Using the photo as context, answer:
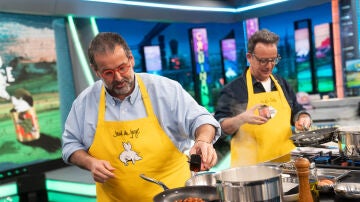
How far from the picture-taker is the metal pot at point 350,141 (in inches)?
67.9

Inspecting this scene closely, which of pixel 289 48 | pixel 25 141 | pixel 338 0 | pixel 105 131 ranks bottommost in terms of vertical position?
pixel 25 141

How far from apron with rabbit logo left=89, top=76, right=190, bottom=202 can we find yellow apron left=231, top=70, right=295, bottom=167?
0.80m

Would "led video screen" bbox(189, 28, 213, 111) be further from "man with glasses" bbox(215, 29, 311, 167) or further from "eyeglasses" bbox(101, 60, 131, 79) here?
"eyeglasses" bbox(101, 60, 131, 79)

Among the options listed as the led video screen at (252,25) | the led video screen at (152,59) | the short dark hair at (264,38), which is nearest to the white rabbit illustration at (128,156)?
the short dark hair at (264,38)

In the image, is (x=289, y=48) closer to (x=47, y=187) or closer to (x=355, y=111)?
(x=355, y=111)

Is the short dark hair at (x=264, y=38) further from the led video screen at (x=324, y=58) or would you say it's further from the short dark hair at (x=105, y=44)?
the led video screen at (x=324, y=58)

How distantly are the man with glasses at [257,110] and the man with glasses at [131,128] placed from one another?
590 mm

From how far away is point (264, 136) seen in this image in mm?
2822

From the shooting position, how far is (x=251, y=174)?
1325mm

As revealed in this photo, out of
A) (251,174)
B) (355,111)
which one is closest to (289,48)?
(355,111)

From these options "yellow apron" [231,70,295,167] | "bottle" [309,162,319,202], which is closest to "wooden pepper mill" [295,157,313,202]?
"bottle" [309,162,319,202]

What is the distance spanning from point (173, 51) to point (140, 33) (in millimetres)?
933

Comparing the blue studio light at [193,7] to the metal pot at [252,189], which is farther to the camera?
the blue studio light at [193,7]

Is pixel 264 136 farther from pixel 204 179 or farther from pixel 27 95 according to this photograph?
pixel 27 95
